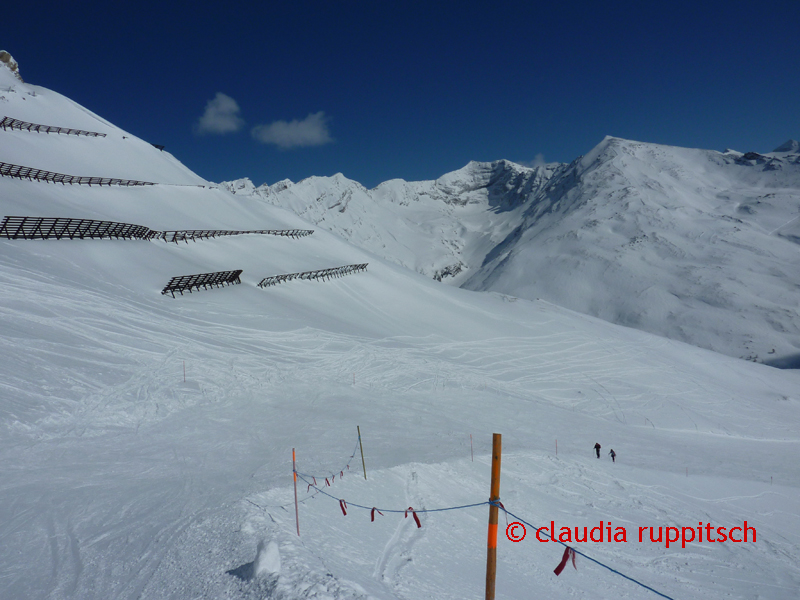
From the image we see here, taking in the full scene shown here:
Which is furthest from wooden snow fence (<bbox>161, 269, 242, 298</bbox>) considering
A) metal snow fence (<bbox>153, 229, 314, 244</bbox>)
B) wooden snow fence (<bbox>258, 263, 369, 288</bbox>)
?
metal snow fence (<bbox>153, 229, 314, 244</bbox>)

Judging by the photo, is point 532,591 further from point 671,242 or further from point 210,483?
point 671,242

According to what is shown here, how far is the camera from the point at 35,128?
5203 cm

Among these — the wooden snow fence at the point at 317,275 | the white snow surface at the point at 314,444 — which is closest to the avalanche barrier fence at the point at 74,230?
the white snow surface at the point at 314,444

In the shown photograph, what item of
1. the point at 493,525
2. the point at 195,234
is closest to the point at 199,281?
the point at 195,234

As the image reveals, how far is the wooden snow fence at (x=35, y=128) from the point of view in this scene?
161 ft

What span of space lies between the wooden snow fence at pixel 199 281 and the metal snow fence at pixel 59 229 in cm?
648

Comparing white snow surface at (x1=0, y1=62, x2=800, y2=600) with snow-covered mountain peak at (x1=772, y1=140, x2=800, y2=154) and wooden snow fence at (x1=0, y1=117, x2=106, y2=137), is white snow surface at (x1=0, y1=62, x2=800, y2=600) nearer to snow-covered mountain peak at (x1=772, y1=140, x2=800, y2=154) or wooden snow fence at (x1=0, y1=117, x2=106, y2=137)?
wooden snow fence at (x1=0, y1=117, x2=106, y2=137)

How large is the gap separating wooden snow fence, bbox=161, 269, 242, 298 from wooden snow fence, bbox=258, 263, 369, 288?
2.83 metres

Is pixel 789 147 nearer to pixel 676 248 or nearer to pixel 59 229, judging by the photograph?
pixel 676 248

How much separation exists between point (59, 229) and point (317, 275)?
20.4 meters

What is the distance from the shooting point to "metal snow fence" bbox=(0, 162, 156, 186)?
36088mm

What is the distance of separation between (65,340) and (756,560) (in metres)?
25.5

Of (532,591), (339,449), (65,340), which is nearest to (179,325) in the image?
(65,340)

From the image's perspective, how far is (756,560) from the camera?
41.1 ft
